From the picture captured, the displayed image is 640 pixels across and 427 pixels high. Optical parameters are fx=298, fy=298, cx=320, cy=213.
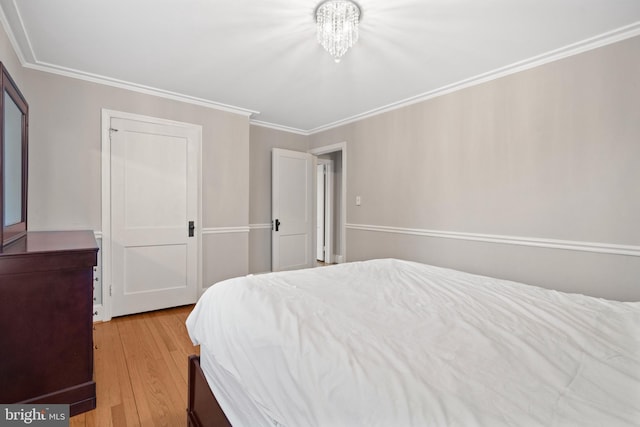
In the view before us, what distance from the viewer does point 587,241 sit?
7.25ft

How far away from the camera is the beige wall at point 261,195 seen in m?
4.37

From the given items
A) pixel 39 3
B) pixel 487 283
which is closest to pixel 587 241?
pixel 487 283

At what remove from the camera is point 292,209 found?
4.67 m

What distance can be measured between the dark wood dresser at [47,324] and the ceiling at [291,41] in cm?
152

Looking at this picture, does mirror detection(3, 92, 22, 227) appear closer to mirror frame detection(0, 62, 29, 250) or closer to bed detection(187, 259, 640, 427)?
mirror frame detection(0, 62, 29, 250)

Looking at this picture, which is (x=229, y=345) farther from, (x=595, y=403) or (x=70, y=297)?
(x=70, y=297)

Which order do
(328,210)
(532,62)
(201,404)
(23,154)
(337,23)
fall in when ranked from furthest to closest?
(328,210)
(532,62)
(23,154)
(337,23)
(201,404)

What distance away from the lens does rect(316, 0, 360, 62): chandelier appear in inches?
71.6

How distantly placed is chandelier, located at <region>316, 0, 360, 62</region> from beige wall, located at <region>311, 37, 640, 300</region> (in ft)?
5.09

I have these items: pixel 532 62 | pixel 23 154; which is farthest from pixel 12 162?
pixel 532 62

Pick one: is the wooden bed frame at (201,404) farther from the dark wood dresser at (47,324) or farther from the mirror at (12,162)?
the mirror at (12,162)

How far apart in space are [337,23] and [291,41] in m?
0.47

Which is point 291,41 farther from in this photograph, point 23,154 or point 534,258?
point 534,258

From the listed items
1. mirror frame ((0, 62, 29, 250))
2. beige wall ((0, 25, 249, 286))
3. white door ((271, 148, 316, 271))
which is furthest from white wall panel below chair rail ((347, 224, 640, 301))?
mirror frame ((0, 62, 29, 250))
